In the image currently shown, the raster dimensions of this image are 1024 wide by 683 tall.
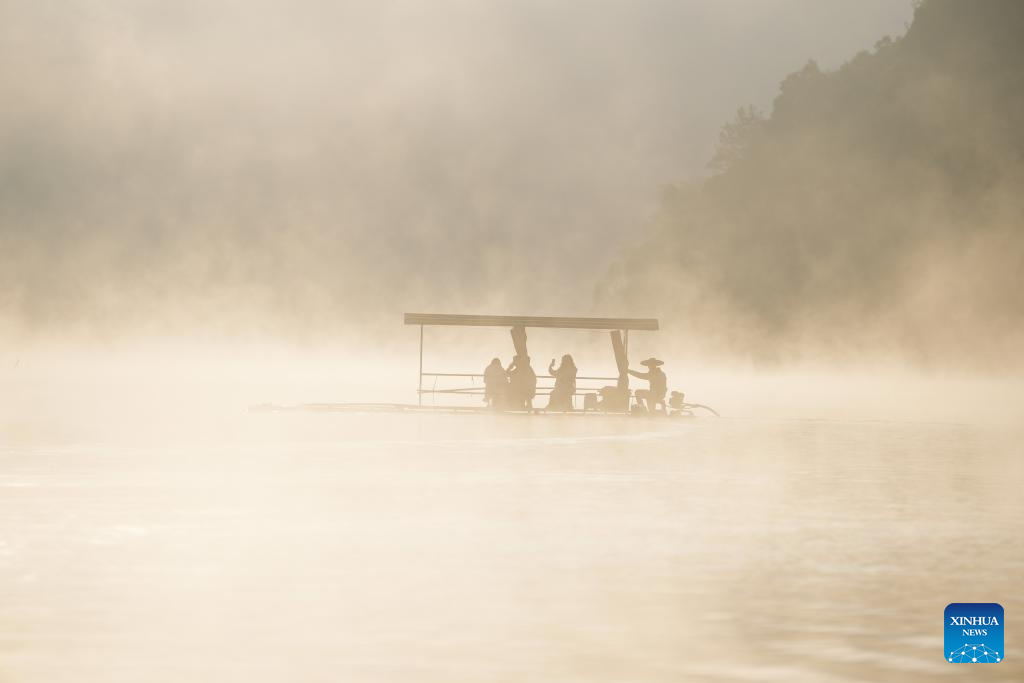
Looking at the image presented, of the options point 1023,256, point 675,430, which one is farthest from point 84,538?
point 1023,256

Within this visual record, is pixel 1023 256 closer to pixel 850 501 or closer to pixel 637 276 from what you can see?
pixel 637 276

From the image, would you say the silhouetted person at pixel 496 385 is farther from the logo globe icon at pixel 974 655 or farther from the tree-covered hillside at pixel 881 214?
the tree-covered hillside at pixel 881 214

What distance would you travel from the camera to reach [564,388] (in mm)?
37406

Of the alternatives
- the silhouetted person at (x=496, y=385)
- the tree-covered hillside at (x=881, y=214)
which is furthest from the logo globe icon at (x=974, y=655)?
the tree-covered hillside at (x=881, y=214)

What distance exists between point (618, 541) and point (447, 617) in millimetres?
3903

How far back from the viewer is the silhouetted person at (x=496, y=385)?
37.8 meters

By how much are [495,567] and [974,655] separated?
442 cm

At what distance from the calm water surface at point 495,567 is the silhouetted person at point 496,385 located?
14.9 m

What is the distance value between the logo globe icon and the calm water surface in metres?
0.09

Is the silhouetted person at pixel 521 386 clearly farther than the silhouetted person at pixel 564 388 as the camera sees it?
Yes

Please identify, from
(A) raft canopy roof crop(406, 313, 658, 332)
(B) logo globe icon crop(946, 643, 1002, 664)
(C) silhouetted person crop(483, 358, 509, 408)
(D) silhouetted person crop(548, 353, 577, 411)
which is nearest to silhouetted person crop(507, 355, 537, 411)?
(C) silhouetted person crop(483, 358, 509, 408)

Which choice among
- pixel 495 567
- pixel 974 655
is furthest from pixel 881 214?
pixel 974 655

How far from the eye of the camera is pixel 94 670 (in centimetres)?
809

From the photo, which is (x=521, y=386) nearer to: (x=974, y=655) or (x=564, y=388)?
(x=564, y=388)
